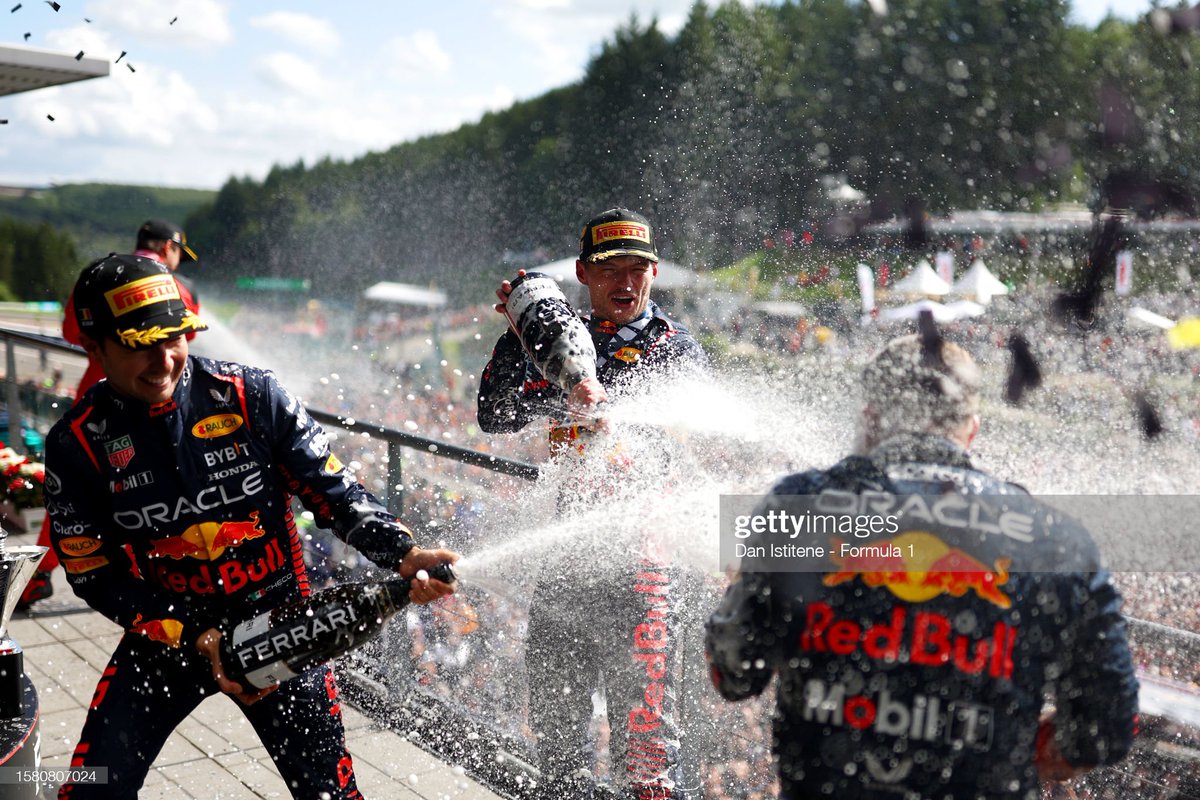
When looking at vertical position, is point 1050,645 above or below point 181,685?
above

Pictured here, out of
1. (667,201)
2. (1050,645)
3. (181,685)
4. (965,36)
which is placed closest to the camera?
(1050,645)

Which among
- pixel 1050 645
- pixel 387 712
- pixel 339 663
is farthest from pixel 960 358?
pixel 339 663

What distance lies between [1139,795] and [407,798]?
9.07 feet

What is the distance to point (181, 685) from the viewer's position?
110 inches

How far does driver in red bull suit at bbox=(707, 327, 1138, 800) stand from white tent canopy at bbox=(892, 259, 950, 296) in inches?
870

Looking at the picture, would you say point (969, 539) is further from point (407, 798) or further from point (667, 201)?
point (667, 201)

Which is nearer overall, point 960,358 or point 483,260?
point 960,358

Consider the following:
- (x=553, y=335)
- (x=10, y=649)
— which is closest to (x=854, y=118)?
(x=553, y=335)

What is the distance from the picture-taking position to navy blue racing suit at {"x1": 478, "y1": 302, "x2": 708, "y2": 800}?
3.37 meters

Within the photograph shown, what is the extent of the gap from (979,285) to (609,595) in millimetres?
21159

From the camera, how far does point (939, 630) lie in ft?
6.53

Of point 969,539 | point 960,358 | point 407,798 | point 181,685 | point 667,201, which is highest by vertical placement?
point 667,201
